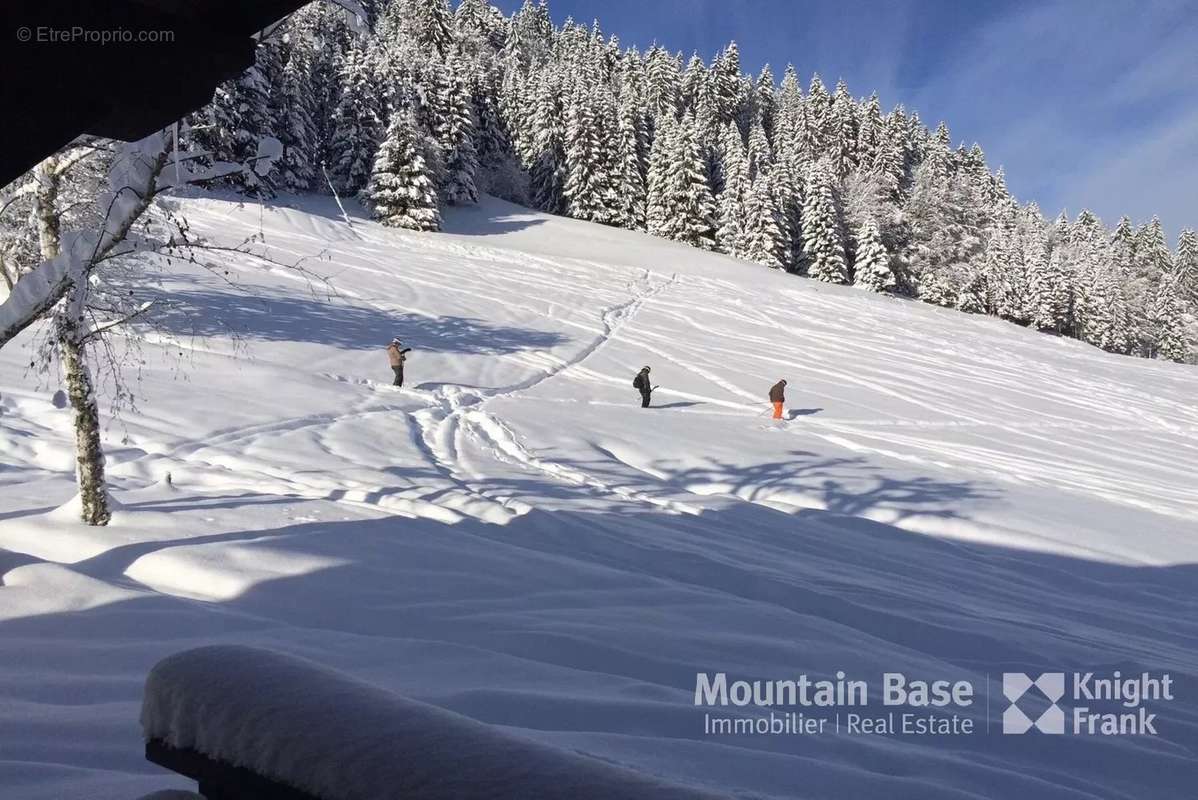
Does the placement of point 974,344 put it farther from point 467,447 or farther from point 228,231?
point 228,231

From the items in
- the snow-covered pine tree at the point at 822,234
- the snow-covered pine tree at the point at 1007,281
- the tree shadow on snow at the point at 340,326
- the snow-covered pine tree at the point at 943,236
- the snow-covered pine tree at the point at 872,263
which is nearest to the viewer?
the tree shadow on snow at the point at 340,326

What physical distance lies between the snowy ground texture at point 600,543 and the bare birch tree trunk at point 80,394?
→ 237mm

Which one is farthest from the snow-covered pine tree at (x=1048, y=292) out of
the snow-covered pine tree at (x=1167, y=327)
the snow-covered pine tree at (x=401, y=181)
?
the snow-covered pine tree at (x=401, y=181)

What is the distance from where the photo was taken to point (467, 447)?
508 inches

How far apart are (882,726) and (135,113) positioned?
13.3 ft

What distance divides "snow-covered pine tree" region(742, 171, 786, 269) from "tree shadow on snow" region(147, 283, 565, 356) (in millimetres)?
30876

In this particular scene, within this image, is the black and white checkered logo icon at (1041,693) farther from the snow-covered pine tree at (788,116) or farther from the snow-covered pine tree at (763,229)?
the snow-covered pine tree at (788,116)

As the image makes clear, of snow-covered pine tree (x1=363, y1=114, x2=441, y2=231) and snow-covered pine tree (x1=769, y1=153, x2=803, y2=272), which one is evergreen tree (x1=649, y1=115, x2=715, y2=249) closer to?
snow-covered pine tree (x1=769, y1=153, x2=803, y2=272)

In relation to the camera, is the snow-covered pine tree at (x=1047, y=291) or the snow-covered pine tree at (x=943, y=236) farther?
the snow-covered pine tree at (x=943, y=236)

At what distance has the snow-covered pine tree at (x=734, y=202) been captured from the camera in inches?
2141

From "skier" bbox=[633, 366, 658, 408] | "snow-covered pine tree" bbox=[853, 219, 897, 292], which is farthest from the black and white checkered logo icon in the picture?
"snow-covered pine tree" bbox=[853, 219, 897, 292]

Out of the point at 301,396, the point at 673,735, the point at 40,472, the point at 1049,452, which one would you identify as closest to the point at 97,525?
the point at 40,472

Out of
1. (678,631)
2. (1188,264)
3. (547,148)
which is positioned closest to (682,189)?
(547,148)

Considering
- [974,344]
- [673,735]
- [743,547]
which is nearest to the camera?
[673,735]
